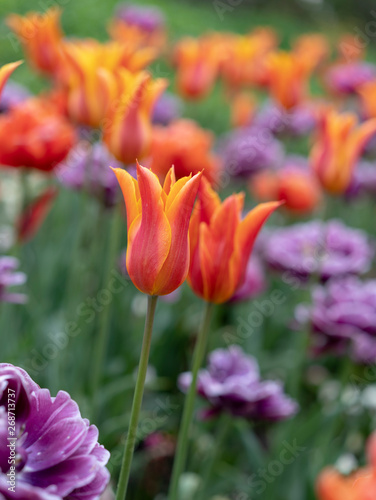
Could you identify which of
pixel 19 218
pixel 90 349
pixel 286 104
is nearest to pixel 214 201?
pixel 19 218

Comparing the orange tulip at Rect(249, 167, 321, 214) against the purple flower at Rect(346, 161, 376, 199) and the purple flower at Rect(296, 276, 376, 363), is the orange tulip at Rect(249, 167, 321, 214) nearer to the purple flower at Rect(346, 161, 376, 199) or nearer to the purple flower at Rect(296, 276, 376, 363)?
the purple flower at Rect(346, 161, 376, 199)

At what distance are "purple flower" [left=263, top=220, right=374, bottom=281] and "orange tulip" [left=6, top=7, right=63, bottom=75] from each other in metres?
0.74

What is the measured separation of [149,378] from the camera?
1.33m

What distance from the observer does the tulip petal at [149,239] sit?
0.45 metres

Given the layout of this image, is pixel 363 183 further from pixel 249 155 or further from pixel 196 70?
pixel 196 70

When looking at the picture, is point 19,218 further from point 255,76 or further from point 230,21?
point 230,21

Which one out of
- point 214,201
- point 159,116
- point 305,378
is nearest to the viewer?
point 214,201

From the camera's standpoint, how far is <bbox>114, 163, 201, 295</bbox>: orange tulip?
1.48 feet

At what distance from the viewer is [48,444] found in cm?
40

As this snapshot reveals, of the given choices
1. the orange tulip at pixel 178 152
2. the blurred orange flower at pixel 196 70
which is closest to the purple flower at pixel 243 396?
Answer: the orange tulip at pixel 178 152

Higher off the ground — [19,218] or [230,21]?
[19,218]

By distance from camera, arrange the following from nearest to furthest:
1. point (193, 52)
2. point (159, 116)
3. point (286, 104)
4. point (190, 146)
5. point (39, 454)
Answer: point (39, 454) < point (190, 146) < point (286, 104) < point (193, 52) < point (159, 116)

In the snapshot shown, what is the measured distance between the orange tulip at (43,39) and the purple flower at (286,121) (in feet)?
3.46

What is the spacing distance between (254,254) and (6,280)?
1293mm
